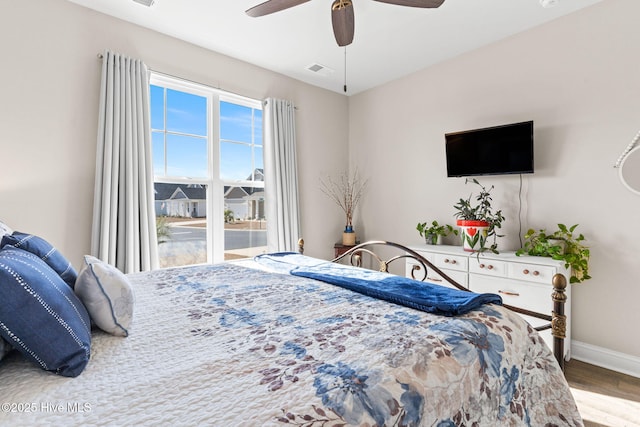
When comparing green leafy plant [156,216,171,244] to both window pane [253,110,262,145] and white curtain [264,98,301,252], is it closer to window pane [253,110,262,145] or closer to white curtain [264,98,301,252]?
white curtain [264,98,301,252]

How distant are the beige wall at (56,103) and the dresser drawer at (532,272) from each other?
3405 millimetres

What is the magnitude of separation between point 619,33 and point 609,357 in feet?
8.06

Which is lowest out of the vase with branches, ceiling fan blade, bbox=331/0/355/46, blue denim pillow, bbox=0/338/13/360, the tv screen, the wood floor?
the wood floor

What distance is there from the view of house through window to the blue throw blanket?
1.39 metres

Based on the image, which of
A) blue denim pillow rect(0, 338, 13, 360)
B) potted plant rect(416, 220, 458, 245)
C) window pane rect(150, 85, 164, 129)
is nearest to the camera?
blue denim pillow rect(0, 338, 13, 360)

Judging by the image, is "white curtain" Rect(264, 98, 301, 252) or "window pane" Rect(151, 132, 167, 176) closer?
"window pane" Rect(151, 132, 167, 176)

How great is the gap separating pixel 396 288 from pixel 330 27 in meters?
2.37

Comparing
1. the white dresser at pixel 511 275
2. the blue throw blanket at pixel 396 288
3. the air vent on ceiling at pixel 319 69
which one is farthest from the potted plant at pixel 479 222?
the air vent on ceiling at pixel 319 69

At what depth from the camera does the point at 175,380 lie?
0.76 meters

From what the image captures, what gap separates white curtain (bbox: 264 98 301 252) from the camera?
11.7ft

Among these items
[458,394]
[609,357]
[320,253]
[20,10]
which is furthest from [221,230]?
[609,357]

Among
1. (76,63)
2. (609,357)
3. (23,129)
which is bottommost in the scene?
(609,357)

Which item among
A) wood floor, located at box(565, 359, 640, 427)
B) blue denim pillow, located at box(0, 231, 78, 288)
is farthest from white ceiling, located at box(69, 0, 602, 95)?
wood floor, located at box(565, 359, 640, 427)

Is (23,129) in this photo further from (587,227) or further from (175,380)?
(587,227)
